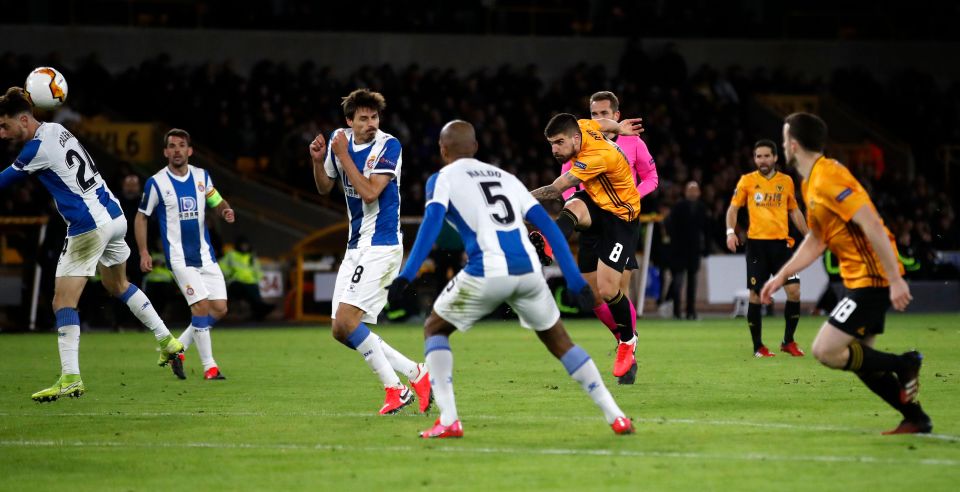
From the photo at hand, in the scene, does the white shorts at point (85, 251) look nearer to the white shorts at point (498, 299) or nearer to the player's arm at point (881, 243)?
the white shorts at point (498, 299)

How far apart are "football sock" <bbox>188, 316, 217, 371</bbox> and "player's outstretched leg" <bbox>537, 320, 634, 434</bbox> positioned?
5.74 metres

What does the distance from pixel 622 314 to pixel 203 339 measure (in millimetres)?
4067

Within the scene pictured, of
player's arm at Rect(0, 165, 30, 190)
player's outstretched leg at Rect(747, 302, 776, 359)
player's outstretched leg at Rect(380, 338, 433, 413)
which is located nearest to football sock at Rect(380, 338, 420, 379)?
player's outstretched leg at Rect(380, 338, 433, 413)

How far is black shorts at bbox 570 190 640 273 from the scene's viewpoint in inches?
489

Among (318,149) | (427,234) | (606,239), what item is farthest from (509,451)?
(606,239)

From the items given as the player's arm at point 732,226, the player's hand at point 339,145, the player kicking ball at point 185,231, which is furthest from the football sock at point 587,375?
the player's arm at point 732,226

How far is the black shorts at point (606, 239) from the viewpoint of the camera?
489 inches

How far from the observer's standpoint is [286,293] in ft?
85.1

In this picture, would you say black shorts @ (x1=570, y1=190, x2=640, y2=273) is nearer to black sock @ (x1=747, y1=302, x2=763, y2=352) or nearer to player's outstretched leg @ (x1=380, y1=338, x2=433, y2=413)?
player's outstretched leg @ (x1=380, y1=338, x2=433, y2=413)

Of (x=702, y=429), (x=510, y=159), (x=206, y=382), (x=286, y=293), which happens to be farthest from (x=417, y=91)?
(x=702, y=429)

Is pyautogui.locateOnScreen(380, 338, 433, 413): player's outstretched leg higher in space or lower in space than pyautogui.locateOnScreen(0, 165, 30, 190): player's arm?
lower

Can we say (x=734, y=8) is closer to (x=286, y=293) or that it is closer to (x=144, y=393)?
(x=286, y=293)

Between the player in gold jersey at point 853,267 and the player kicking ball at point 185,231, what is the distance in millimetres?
6695

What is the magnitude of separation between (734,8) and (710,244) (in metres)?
14.5
